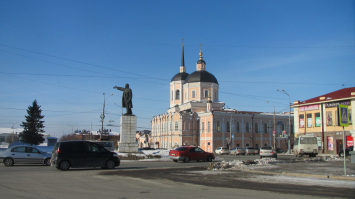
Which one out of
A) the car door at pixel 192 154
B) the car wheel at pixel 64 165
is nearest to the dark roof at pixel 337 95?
the car door at pixel 192 154

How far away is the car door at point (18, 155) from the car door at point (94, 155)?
240 inches

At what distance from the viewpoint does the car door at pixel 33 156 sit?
827 inches

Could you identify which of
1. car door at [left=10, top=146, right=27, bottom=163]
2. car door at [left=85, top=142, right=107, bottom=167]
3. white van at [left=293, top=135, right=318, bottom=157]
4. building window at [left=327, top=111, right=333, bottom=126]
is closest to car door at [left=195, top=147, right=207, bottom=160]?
car door at [left=85, top=142, right=107, bottom=167]

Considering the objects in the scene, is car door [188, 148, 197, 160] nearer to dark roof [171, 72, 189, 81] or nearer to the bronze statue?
the bronze statue

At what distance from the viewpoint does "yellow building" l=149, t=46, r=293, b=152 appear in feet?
219

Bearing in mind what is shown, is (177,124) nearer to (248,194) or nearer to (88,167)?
(88,167)

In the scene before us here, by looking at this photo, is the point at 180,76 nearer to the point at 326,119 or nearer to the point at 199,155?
the point at 326,119

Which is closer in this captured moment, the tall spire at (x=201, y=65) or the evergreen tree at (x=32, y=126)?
the evergreen tree at (x=32, y=126)

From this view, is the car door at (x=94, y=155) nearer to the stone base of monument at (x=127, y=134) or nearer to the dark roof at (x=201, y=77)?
the stone base of monument at (x=127, y=134)

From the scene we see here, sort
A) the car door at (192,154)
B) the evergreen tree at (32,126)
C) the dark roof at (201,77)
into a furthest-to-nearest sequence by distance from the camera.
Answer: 1. the dark roof at (201,77)
2. the evergreen tree at (32,126)
3. the car door at (192,154)

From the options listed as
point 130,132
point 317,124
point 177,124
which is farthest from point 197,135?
point 130,132

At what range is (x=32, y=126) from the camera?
65000 millimetres

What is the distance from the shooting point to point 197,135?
71.0 m

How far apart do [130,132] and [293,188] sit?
21.7 metres
